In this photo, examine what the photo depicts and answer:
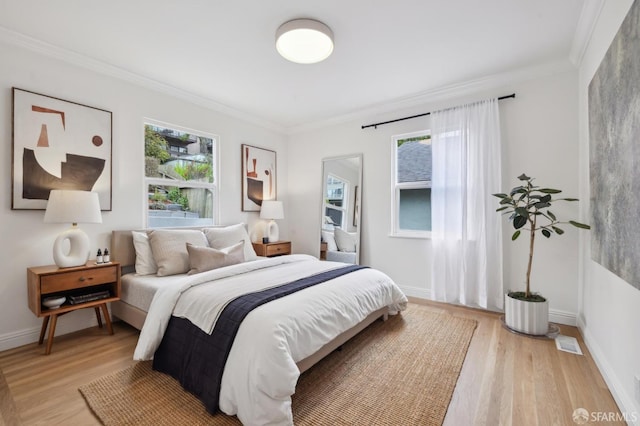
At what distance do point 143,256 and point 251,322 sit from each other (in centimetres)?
182

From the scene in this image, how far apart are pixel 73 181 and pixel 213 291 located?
1885mm

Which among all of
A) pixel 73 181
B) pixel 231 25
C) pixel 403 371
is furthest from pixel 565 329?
pixel 73 181

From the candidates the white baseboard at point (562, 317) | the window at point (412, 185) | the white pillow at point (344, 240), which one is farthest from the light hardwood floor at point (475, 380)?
the white pillow at point (344, 240)

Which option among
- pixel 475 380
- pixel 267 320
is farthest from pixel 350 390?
pixel 475 380

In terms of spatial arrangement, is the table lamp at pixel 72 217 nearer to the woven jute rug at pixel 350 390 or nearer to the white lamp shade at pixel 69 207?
the white lamp shade at pixel 69 207

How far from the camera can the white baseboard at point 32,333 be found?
2.34m

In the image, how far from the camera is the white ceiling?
2072 millimetres

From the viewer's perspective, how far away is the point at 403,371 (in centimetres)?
204

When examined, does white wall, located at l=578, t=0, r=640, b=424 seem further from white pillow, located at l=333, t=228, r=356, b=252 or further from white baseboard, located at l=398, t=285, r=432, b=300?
white pillow, located at l=333, t=228, r=356, b=252

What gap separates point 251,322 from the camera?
164 centimetres

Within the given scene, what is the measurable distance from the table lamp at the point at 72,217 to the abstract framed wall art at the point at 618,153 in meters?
3.65

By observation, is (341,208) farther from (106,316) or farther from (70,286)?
(70,286)

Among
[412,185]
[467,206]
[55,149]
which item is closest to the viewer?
[55,149]

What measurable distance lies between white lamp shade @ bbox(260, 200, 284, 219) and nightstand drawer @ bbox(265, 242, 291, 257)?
431 mm
